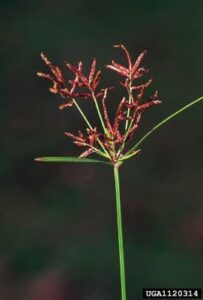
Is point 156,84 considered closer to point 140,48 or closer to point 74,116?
point 140,48

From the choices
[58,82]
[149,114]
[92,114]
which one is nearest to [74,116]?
[92,114]

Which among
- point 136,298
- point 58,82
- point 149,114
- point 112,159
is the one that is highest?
point 149,114

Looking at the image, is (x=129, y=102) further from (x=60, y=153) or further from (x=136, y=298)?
(x=60, y=153)

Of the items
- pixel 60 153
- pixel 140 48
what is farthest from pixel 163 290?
pixel 140 48

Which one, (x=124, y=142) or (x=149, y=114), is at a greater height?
(x=149, y=114)

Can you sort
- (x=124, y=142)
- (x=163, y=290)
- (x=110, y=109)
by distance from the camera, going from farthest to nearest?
1. (x=110, y=109)
2. (x=163, y=290)
3. (x=124, y=142)

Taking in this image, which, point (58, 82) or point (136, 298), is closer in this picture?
point (58, 82)

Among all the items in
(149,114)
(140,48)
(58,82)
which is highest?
(140,48)

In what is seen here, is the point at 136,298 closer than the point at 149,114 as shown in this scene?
Yes

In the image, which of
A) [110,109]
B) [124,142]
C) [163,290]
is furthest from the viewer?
[110,109]
